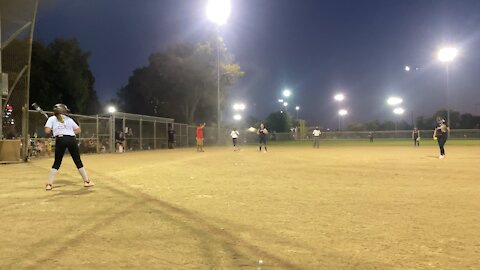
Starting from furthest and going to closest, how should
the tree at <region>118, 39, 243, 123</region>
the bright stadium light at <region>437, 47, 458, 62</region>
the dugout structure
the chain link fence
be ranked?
1. the tree at <region>118, 39, 243, 123</region>
2. the bright stadium light at <region>437, 47, 458, 62</region>
3. the chain link fence
4. the dugout structure

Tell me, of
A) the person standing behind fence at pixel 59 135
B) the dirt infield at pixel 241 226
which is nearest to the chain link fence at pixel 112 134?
the person standing behind fence at pixel 59 135

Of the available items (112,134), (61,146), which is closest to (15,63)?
(112,134)

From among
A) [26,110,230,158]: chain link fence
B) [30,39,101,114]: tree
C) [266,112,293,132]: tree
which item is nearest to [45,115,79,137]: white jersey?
[26,110,230,158]: chain link fence

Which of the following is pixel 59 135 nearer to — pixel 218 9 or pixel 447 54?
pixel 218 9

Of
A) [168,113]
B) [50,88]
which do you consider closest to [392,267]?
[50,88]

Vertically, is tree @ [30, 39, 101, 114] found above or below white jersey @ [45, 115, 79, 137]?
above

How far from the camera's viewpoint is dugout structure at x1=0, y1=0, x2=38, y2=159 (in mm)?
16828

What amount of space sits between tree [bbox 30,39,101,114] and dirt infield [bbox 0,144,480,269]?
125 feet

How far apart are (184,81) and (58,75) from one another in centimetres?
1741

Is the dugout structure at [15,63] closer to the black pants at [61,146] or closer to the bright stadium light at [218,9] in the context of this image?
the black pants at [61,146]

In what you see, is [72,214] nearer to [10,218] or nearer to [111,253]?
[10,218]

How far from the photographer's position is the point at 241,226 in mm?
5383

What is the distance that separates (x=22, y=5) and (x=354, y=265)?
17878mm

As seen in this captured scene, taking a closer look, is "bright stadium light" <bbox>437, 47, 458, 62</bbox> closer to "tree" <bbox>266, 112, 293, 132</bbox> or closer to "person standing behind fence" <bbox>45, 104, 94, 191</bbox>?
"person standing behind fence" <bbox>45, 104, 94, 191</bbox>
